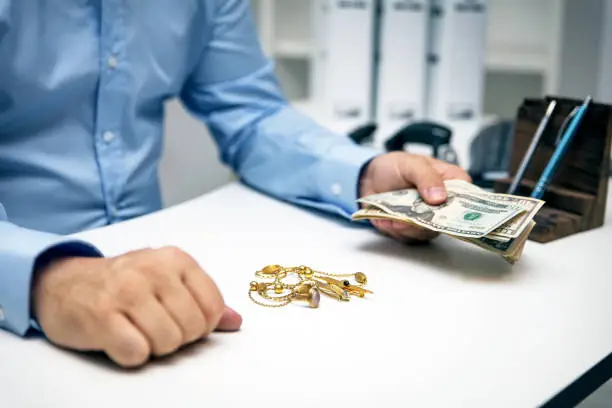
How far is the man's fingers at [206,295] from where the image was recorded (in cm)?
56

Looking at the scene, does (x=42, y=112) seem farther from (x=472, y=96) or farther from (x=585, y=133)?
(x=472, y=96)

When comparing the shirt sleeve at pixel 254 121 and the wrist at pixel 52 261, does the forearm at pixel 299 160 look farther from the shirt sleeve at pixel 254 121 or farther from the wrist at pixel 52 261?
the wrist at pixel 52 261

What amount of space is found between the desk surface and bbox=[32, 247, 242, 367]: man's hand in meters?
0.02

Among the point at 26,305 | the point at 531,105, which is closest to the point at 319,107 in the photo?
the point at 531,105

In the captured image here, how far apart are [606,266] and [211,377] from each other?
494 mm

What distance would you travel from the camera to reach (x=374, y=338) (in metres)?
0.60

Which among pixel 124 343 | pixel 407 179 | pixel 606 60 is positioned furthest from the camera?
pixel 606 60

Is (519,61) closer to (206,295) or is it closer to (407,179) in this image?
(407,179)

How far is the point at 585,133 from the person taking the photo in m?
0.92

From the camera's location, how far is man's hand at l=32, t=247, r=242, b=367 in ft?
1.75

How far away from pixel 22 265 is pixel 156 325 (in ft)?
0.47

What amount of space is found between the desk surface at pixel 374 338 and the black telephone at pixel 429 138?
36cm

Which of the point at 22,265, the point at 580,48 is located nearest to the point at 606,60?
the point at 580,48

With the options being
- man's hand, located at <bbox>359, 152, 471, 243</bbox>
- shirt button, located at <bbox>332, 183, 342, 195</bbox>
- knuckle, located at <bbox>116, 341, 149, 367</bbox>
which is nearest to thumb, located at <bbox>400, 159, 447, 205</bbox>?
man's hand, located at <bbox>359, 152, 471, 243</bbox>
